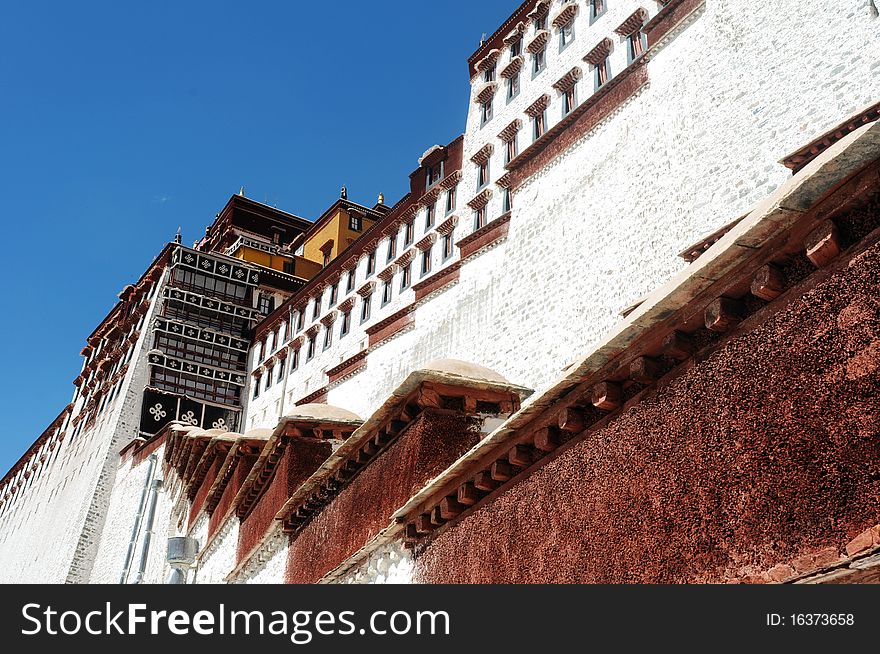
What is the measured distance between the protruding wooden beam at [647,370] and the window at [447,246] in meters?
15.0

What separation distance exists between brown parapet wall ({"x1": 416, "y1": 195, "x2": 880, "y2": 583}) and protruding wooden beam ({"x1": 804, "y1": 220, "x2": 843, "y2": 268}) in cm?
4

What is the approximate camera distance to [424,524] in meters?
6.68

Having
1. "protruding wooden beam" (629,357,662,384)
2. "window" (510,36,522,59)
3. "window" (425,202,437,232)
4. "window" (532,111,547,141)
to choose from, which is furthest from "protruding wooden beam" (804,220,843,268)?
"window" (425,202,437,232)

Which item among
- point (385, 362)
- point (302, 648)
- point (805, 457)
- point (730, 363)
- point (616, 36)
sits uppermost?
point (616, 36)

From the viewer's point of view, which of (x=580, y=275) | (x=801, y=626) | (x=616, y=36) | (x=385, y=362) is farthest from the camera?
(x=385, y=362)

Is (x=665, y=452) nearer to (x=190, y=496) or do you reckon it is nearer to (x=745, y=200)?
(x=745, y=200)

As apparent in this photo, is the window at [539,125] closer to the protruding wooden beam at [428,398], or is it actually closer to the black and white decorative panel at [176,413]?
the protruding wooden beam at [428,398]

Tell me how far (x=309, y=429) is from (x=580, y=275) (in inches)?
191

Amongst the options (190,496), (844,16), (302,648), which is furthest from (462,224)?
(302,648)

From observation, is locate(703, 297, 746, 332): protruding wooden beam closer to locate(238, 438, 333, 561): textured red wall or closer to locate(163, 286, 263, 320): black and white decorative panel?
locate(238, 438, 333, 561): textured red wall

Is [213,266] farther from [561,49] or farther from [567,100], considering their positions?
[567,100]

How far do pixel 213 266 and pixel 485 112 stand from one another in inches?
579

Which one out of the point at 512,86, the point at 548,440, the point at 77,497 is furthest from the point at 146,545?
the point at 548,440

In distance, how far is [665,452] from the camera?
14.1 ft
